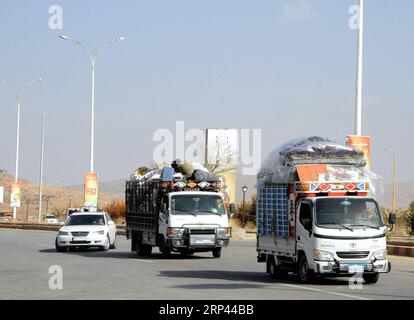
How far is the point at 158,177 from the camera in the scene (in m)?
33.7

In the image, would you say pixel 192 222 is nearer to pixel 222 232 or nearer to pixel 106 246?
pixel 222 232

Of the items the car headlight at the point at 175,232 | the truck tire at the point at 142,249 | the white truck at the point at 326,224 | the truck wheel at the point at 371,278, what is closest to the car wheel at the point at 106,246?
the truck tire at the point at 142,249

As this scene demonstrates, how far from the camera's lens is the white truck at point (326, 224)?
2092 cm

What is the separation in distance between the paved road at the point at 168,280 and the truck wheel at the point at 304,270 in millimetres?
225

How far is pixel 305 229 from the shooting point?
70.5ft

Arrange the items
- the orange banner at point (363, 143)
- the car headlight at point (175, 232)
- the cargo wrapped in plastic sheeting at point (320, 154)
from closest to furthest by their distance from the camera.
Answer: the cargo wrapped in plastic sheeting at point (320, 154) → the car headlight at point (175, 232) → the orange banner at point (363, 143)

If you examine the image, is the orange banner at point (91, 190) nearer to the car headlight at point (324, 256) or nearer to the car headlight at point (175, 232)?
the car headlight at point (175, 232)

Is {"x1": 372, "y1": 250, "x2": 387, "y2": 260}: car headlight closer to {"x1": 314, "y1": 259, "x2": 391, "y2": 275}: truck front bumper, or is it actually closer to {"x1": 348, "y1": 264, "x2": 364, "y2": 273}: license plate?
{"x1": 314, "y1": 259, "x2": 391, "y2": 275}: truck front bumper

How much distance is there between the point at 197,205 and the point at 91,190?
2806 centimetres

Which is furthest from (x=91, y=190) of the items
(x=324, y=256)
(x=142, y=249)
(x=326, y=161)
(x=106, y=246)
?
(x=324, y=256)

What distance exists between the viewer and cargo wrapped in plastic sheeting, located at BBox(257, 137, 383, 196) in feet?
73.4

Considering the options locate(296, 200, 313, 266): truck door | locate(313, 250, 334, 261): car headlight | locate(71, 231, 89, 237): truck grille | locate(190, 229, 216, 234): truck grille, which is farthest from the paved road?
locate(71, 231, 89, 237): truck grille

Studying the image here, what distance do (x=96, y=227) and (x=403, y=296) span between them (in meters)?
20.0
